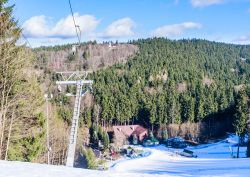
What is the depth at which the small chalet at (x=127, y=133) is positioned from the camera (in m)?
71.5

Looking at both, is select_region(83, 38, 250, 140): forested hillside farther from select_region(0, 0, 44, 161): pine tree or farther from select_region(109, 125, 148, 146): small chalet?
select_region(0, 0, 44, 161): pine tree

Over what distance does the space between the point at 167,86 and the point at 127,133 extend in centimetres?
3817

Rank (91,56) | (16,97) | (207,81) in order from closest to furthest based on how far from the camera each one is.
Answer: (16,97)
(207,81)
(91,56)

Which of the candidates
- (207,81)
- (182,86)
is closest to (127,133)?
(182,86)

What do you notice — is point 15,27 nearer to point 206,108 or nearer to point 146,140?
point 146,140

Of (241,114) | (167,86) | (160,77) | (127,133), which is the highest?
(160,77)

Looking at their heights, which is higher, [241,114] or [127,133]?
[241,114]

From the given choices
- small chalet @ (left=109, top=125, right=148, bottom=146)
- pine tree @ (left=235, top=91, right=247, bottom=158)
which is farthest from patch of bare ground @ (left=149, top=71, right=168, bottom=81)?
pine tree @ (left=235, top=91, right=247, bottom=158)

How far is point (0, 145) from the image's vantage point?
52.1 feet

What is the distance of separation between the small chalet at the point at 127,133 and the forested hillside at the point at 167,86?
3498 mm

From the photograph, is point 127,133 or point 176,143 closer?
point 176,143

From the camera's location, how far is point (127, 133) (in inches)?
2904

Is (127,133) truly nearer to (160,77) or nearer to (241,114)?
(241,114)

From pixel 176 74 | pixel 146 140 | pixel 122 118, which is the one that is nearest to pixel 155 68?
pixel 176 74
